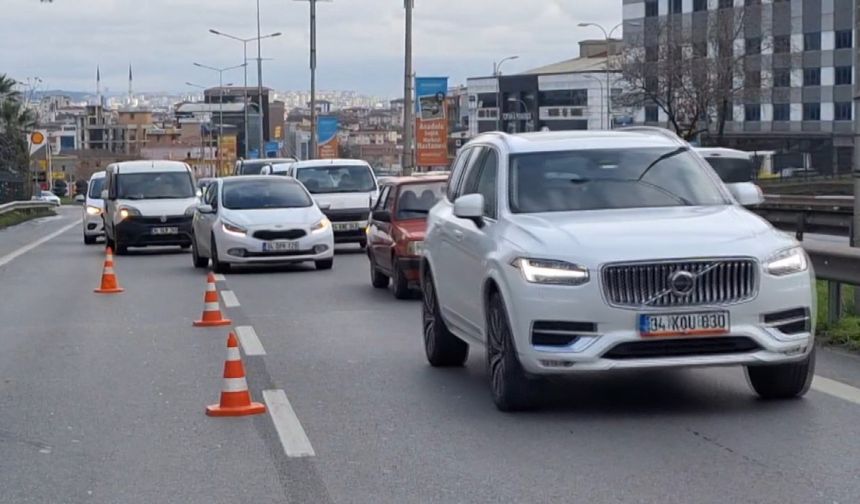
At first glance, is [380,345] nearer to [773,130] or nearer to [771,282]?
[771,282]

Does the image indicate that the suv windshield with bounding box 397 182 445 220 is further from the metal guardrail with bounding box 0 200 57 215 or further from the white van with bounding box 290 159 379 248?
the metal guardrail with bounding box 0 200 57 215

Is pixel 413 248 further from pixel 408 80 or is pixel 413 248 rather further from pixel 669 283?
pixel 408 80

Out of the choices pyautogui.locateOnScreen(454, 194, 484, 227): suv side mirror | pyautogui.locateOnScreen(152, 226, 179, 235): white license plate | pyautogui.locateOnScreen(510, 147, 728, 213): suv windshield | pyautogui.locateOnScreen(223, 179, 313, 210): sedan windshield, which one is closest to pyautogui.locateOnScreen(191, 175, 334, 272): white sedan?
pyautogui.locateOnScreen(223, 179, 313, 210): sedan windshield

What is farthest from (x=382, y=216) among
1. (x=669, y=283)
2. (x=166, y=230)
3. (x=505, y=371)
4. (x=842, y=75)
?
(x=842, y=75)

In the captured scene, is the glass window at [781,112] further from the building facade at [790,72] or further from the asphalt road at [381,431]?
the asphalt road at [381,431]

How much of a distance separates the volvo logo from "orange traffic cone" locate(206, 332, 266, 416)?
278 centimetres

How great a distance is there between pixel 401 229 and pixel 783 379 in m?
9.01

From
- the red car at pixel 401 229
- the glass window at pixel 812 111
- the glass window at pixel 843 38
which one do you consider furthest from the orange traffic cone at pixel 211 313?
the glass window at pixel 812 111

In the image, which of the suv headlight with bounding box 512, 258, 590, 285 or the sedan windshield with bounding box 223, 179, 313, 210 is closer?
the suv headlight with bounding box 512, 258, 590, 285

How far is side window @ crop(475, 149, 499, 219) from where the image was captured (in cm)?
1054

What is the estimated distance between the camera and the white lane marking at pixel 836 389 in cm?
993

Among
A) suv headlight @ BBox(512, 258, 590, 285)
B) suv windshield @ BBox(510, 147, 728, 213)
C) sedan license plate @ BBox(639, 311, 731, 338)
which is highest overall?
suv windshield @ BBox(510, 147, 728, 213)

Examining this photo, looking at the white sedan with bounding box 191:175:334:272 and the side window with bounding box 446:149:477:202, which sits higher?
the side window with bounding box 446:149:477:202

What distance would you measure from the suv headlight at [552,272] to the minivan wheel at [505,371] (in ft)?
1.05
